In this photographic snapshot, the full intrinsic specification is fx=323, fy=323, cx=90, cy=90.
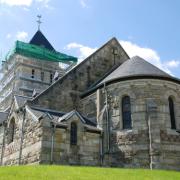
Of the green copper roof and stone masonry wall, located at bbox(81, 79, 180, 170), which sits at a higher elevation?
the green copper roof

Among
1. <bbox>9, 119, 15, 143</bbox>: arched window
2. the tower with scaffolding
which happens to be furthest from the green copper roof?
<bbox>9, 119, 15, 143</bbox>: arched window

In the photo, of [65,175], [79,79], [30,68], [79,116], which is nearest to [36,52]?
[30,68]

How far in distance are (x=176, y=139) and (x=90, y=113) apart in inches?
255

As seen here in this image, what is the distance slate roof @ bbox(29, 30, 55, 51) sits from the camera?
56656mm

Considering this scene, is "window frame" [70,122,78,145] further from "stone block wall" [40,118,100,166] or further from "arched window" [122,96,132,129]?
"arched window" [122,96,132,129]

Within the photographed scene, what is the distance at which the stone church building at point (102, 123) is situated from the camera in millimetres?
19078

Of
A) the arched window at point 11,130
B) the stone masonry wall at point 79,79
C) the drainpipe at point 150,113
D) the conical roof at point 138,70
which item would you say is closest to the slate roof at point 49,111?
the stone masonry wall at point 79,79

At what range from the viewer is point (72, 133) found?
19891mm

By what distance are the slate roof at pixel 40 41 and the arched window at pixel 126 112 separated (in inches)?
1462

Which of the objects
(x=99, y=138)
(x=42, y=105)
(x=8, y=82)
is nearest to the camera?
(x=99, y=138)

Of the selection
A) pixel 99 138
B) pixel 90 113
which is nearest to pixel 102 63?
pixel 90 113

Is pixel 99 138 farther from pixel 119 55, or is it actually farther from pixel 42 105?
pixel 119 55

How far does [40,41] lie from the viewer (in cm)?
5738

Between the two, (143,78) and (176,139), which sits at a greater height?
(143,78)
